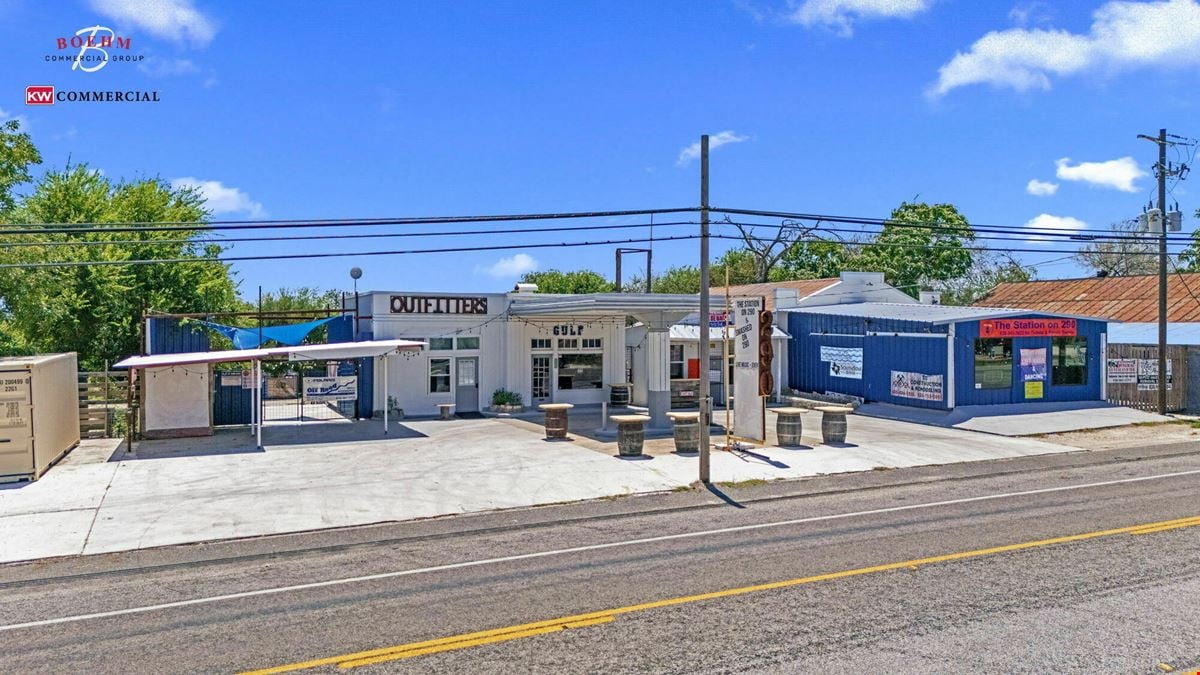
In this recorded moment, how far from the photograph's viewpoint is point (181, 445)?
20.4m

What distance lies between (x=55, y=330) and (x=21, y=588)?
93.7 ft

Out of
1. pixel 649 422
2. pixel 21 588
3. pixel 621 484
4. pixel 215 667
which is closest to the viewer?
pixel 215 667

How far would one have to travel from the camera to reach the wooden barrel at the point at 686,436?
1912cm

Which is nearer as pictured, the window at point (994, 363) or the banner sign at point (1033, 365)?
the window at point (994, 363)

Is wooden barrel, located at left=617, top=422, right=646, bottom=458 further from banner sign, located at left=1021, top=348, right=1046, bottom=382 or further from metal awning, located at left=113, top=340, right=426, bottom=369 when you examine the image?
banner sign, located at left=1021, top=348, right=1046, bottom=382

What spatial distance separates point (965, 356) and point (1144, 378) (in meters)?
7.44

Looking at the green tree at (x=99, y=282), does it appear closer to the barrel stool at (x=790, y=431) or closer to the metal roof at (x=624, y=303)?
the metal roof at (x=624, y=303)

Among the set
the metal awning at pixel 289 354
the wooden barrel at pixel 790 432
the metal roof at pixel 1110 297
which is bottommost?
the wooden barrel at pixel 790 432

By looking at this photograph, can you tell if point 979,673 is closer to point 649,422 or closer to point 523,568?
point 523,568

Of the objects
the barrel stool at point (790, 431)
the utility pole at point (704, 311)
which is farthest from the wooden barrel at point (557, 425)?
the utility pole at point (704, 311)

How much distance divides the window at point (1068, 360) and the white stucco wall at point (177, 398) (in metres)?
24.9

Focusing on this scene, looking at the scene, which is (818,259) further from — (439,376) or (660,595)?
(660,595)

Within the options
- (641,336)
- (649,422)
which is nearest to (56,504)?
(649,422)

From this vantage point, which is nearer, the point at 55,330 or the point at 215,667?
the point at 215,667
